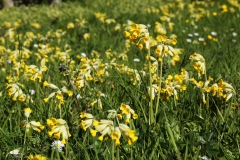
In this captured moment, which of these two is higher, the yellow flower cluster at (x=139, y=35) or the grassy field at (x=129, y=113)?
the yellow flower cluster at (x=139, y=35)

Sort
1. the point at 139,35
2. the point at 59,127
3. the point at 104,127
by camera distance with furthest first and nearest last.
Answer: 1. the point at 139,35
2. the point at 59,127
3. the point at 104,127

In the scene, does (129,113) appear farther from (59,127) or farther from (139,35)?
(139,35)

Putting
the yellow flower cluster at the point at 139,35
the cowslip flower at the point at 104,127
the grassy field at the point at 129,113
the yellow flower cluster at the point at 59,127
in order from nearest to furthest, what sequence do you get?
the cowslip flower at the point at 104,127, the yellow flower cluster at the point at 59,127, the grassy field at the point at 129,113, the yellow flower cluster at the point at 139,35

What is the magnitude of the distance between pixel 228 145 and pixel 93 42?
3.66 meters

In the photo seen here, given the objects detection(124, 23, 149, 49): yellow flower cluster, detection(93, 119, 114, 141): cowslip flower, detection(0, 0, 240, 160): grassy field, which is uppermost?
detection(124, 23, 149, 49): yellow flower cluster

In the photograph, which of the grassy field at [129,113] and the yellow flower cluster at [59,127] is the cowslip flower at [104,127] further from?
the yellow flower cluster at [59,127]

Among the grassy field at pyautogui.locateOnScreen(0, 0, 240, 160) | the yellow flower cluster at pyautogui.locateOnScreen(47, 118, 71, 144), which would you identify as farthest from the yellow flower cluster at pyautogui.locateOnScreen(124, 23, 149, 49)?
the yellow flower cluster at pyautogui.locateOnScreen(47, 118, 71, 144)

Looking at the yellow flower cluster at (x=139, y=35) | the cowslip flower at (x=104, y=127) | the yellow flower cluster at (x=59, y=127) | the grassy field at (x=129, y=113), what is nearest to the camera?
the cowslip flower at (x=104, y=127)

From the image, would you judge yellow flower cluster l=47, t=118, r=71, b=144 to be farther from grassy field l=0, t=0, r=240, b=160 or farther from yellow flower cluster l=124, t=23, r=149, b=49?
yellow flower cluster l=124, t=23, r=149, b=49

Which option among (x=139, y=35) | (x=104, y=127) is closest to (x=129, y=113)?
(x=104, y=127)

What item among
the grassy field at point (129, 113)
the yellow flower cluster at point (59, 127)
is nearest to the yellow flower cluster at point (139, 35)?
the grassy field at point (129, 113)

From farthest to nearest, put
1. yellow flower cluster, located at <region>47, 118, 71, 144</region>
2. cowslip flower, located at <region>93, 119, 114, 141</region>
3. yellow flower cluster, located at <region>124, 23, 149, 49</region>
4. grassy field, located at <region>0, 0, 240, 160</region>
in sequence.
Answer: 1. yellow flower cluster, located at <region>124, 23, 149, 49</region>
2. grassy field, located at <region>0, 0, 240, 160</region>
3. yellow flower cluster, located at <region>47, 118, 71, 144</region>
4. cowslip flower, located at <region>93, 119, 114, 141</region>

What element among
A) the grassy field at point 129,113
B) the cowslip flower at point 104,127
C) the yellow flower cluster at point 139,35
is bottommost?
the grassy field at point 129,113

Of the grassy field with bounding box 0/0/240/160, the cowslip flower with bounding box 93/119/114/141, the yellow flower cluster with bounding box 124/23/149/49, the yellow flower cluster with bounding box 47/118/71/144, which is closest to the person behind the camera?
the cowslip flower with bounding box 93/119/114/141
